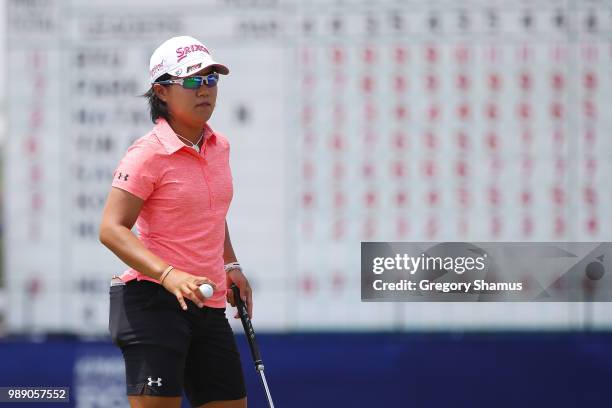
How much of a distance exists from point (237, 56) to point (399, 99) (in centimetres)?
86

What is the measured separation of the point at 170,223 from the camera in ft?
8.48

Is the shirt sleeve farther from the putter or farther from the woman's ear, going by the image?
the putter

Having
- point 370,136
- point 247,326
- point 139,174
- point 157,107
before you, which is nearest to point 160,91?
point 157,107

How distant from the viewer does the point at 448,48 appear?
539 cm

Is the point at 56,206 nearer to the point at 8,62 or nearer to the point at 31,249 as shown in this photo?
the point at 31,249

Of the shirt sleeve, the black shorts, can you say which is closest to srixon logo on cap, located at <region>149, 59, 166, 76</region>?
the shirt sleeve

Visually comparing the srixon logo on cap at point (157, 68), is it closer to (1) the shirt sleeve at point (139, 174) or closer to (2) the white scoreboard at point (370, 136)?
(1) the shirt sleeve at point (139, 174)

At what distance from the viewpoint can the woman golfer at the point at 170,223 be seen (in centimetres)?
253

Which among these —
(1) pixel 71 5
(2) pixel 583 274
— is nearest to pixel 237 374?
(2) pixel 583 274

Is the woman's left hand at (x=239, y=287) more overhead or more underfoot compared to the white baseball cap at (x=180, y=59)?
more underfoot

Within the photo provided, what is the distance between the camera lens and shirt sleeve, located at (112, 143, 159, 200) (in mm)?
2512

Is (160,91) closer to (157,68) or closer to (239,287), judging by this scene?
(157,68)

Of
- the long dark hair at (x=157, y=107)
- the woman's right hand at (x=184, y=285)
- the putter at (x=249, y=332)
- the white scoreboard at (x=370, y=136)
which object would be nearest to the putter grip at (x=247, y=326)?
the putter at (x=249, y=332)

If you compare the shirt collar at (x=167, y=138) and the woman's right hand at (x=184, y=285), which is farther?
the shirt collar at (x=167, y=138)
